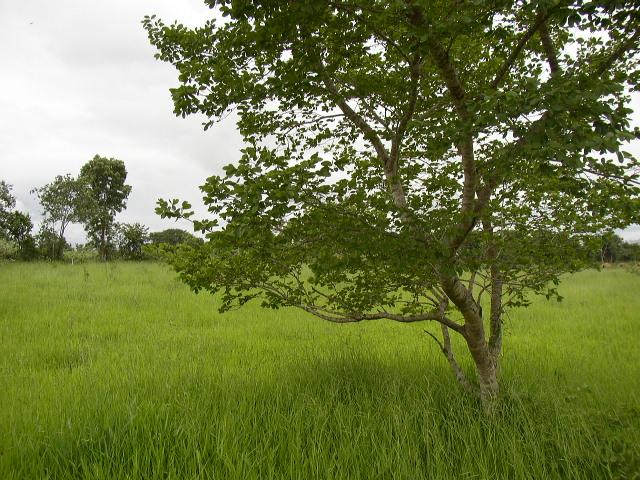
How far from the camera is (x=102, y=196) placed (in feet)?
131

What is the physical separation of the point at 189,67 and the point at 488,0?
6.94 ft

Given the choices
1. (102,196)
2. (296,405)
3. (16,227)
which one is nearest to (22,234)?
(16,227)

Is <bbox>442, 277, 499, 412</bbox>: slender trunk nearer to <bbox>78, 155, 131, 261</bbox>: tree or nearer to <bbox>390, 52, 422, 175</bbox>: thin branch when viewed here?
<bbox>390, 52, 422, 175</bbox>: thin branch

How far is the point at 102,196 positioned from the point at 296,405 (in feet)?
139

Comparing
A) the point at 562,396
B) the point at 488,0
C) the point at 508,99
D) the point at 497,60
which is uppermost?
the point at 497,60

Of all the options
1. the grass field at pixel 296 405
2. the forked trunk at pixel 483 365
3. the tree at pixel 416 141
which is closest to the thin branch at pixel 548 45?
the tree at pixel 416 141

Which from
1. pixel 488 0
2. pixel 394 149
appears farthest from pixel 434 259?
pixel 488 0

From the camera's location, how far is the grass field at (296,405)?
3.19m

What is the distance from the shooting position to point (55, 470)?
306cm

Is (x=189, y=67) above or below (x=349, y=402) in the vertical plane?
above

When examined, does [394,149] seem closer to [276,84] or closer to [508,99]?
[276,84]

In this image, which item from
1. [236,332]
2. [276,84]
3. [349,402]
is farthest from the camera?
[236,332]

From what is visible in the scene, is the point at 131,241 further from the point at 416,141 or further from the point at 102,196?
the point at 416,141

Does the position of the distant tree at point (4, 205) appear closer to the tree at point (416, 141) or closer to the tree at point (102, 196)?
the tree at point (102, 196)
